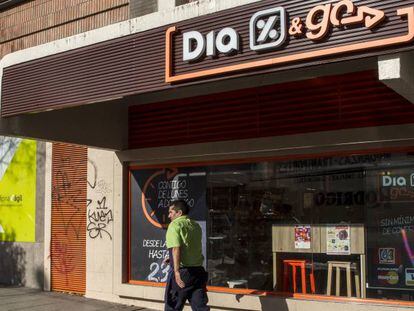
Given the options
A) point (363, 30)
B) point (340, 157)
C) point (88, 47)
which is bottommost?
point (340, 157)

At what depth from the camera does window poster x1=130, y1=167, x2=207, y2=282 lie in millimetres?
8875

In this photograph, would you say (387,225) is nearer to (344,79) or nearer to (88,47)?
(344,79)

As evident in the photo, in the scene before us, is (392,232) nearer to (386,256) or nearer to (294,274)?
(386,256)

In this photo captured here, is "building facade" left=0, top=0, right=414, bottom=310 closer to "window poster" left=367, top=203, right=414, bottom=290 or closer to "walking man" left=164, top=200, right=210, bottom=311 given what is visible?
"window poster" left=367, top=203, right=414, bottom=290

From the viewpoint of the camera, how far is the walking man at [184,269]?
21.6ft

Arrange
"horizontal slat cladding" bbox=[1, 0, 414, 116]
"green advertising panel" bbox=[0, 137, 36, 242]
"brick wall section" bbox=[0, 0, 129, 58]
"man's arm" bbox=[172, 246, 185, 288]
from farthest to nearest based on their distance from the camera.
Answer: "green advertising panel" bbox=[0, 137, 36, 242] → "brick wall section" bbox=[0, 0, 129, 58] → "man's arm" bbox=[172, 246, 185, 288] → "horizontal slat cladding" bbox=[1, 0, 414, 116]

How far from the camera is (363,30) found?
16.5ft

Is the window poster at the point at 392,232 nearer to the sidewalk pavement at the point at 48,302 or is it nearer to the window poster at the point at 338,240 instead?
the window poster at the point at 338,240

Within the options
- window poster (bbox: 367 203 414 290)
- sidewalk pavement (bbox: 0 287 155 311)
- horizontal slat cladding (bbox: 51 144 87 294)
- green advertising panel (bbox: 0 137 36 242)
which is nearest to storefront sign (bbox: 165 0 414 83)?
window poster (bbox: 367 203 414 290)

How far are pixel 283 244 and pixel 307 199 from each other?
0.74m

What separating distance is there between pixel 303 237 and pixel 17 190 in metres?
6.65

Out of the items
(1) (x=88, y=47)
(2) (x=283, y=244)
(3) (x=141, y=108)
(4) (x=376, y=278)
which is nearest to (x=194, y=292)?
(2) (x=283, y=244)

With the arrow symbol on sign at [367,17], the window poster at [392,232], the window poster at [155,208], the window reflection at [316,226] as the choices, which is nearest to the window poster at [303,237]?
the window reflection at [316,226]

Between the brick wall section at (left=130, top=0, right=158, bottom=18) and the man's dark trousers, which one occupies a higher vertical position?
the brick wall section at (left=130, top=0, right=158, bottom=18)
